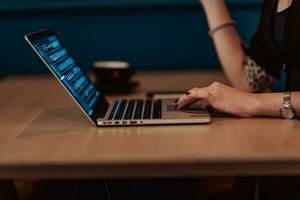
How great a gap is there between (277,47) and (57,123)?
63cm

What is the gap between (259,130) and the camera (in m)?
1.05

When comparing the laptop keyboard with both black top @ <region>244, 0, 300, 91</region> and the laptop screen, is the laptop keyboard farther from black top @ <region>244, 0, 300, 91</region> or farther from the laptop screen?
black top @ <region>244, 0, 300, 91</region>

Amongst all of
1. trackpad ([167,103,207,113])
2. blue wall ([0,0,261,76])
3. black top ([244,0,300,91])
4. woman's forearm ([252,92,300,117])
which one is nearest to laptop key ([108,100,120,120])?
trackpad ([167,103,207,113])

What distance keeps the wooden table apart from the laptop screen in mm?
56

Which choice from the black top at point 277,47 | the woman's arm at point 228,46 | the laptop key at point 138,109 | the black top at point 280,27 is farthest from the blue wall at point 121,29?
the laptop key at point 138,109

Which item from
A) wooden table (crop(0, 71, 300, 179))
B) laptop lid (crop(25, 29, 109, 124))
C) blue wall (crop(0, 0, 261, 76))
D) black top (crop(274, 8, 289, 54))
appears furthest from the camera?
blue wall (crop(0, 0, 261, 76))

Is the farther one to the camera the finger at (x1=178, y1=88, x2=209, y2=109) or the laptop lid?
the finger at (x1=178, y1=88, x2=209, y2=109)

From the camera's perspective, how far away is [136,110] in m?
A: 1.21

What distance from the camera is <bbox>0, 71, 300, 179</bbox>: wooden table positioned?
2.93ft

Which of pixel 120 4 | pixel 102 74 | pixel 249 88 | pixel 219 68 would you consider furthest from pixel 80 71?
pixel 219 68

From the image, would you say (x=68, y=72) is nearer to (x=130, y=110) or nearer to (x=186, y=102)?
(x=130, y=110)

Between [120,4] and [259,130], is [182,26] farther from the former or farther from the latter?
[259,130]

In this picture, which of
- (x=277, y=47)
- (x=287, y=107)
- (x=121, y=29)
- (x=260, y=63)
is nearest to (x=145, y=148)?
(x=287, y=107)

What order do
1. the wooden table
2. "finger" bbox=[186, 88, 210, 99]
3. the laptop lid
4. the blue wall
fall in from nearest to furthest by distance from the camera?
the wooden table → the laptop lid → "finger" bbox=[186, 88, 210, 99] → the blue wall
